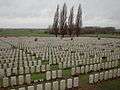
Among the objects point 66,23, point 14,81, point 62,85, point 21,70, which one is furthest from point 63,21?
point 62,85

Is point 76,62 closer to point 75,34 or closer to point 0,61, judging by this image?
point 0,61

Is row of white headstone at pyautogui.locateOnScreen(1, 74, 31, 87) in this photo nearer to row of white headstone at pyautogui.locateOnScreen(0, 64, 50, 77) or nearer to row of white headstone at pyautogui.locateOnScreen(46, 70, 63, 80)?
row of white headstone at pyautogui.locateOnScreen(46, 70, 63, 80)

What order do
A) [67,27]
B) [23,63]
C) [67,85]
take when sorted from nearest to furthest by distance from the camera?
[67,85]
[23,63]
[67,27]

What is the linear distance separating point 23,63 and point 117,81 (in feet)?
21.9

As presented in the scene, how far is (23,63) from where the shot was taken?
49.8 feet

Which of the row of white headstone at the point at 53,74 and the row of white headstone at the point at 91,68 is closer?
the row of white headstone at the point at 53,74

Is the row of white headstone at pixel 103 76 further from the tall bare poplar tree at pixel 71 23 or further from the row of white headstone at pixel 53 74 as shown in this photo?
the tall bare poplar tree at pixel 71 23

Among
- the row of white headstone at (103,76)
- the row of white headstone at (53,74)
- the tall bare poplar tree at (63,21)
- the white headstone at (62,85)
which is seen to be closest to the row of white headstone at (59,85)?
the white headstone at (62,85)

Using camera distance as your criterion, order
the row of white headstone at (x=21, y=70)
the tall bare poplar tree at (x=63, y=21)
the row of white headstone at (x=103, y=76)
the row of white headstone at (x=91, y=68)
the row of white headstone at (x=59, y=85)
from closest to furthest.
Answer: the row of white headstone at (x=59, y=85), the row of white headstone at (x=103, y=76), the row of white headstone at (x=21, y=70), the row of white headstone at (x=91, y=68), the tall bare poplar tree at (x=63, y=21)

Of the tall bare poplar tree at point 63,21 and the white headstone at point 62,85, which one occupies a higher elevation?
the tall bare poplar tree at point 63,21

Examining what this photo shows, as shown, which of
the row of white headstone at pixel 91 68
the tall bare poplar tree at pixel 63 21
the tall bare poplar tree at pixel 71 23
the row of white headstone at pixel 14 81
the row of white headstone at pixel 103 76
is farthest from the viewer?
the tall bare poplar tree at pixel 71 23

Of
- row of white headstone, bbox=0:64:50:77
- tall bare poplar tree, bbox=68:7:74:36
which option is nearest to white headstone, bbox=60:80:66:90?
row of white headstone, bbox=0:64:50:77

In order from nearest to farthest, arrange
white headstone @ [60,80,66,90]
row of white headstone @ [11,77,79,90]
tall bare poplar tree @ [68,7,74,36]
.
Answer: row of white headstone @ [11,77,79,90], white headstone @ [60,80,66,90], tall bare poplar tree @ [68,7,74,36]

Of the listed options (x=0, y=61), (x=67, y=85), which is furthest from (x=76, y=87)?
(x=0, y=61)
